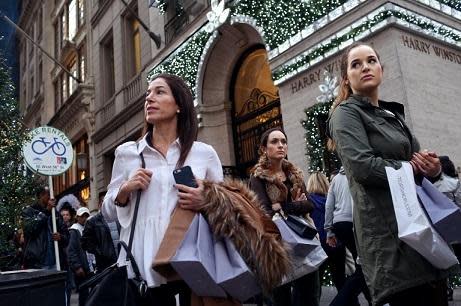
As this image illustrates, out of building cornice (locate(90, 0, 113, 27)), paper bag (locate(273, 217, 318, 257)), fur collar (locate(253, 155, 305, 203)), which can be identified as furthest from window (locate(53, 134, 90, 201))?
paper bag (locate(273, 217, 318, 257))

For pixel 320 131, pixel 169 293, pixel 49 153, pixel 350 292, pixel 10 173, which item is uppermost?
pixel 320 131

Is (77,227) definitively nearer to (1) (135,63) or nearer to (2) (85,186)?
(1) (135,63)

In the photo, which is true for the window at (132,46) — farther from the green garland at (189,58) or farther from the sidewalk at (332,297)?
the sidewalk at (332,297)

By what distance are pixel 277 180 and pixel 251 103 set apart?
9.88m

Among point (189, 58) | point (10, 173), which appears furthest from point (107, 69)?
point (10, 173)

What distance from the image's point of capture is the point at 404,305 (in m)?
2.55

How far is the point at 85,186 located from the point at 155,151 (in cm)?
2307

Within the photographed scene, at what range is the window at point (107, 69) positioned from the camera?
22672 mm

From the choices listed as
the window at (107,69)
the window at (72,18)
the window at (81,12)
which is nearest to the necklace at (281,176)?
the window at (107,69)

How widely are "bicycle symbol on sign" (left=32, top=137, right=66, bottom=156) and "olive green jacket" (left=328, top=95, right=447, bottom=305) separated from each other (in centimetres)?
628

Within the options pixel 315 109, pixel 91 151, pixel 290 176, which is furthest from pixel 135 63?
pixel 290 176

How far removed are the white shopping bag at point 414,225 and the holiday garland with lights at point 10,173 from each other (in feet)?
17.6

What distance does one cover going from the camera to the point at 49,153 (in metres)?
8.25

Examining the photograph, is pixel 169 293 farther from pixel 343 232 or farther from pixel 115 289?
pixel 343 232
